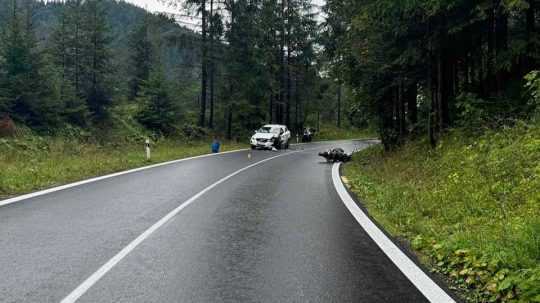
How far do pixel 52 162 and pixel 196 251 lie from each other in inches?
449

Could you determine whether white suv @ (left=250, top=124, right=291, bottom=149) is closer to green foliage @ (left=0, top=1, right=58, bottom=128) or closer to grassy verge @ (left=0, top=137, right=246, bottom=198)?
grassy verge @ (left=0, top=137, right=246, bottom=198)

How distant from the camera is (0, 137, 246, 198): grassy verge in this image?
11.6m

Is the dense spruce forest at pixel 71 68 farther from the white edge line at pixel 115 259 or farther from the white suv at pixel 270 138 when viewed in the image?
the white edge line at pixel 115 259

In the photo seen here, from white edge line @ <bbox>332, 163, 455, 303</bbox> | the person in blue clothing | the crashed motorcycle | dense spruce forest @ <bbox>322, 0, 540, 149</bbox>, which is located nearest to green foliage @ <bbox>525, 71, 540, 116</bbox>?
dense spruce forest @ <bbox>322, 0, 540, 149</bbox>

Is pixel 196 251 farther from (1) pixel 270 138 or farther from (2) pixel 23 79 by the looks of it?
(1) pixel 270 138

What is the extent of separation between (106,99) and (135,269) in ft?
89.2

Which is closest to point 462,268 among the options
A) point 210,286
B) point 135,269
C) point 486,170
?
point 210,286

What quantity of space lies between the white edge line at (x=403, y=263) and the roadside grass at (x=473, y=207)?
9.5 inches

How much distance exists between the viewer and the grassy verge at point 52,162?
11641 millimetres

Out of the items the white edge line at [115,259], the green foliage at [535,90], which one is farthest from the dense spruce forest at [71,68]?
the green foliage at [535,90]

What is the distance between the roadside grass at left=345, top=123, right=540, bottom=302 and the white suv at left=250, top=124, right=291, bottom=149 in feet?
53.1

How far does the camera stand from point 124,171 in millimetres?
15266

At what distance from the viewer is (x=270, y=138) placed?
31.2 m

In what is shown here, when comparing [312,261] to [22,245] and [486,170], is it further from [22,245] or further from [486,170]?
[486,170]
